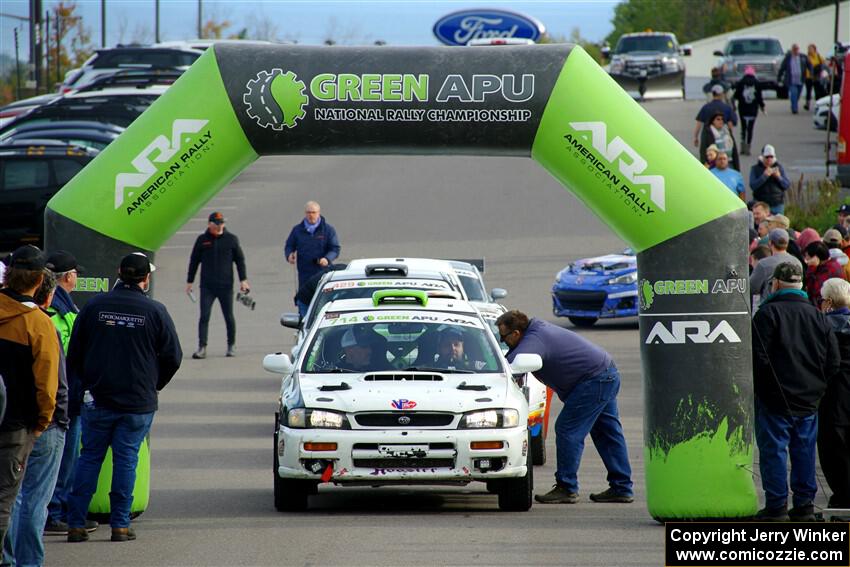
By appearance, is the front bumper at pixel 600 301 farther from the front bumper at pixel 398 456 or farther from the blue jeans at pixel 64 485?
the blue jeans at pixel 64 485

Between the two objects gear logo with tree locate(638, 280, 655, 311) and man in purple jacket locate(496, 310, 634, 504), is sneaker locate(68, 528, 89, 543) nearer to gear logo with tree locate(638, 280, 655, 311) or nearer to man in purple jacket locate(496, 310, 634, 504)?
man in purple jacket locate(496, 310, 634, 504)

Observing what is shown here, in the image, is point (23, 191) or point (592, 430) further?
point (23, 191)

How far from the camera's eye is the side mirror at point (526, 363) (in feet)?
36.8

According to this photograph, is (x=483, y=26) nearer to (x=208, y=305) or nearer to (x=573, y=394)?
(x=208, y=305)

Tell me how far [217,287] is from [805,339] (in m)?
11.3

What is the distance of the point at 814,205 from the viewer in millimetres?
26156

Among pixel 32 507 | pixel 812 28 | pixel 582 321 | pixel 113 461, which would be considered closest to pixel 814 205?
pixel 582 321

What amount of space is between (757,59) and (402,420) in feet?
135

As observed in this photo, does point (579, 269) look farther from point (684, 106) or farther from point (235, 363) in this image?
point (684, 106)

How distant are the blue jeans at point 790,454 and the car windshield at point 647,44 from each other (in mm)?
37867

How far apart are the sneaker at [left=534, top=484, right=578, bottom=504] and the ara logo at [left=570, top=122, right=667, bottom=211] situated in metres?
2.55

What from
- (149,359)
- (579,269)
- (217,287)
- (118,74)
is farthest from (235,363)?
(118,74)

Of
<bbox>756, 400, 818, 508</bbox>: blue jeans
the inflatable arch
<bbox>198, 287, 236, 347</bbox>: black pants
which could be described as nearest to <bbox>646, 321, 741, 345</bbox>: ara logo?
the inflatable arch

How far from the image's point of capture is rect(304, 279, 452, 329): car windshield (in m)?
15.6
